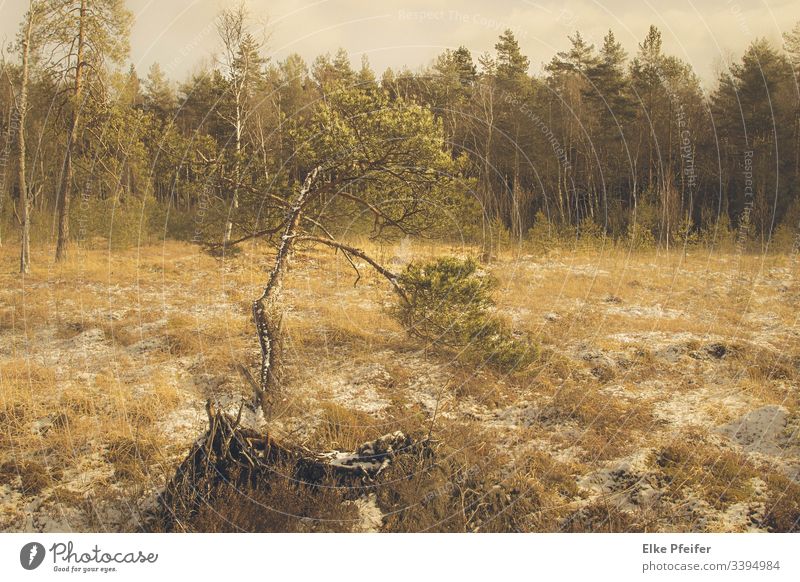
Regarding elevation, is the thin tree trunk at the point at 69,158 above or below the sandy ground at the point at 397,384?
above

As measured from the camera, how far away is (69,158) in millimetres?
14094

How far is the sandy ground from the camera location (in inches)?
215

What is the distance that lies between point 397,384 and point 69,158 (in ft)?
37.5

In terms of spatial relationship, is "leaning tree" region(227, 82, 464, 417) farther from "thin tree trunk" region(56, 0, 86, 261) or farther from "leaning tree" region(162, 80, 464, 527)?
"thin tree trunk" region(56, 0, 86, 261)

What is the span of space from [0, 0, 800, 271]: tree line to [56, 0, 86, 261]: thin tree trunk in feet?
0.21

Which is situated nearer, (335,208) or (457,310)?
(457,310)

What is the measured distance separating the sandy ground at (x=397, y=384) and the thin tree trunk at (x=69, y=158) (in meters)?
1.00

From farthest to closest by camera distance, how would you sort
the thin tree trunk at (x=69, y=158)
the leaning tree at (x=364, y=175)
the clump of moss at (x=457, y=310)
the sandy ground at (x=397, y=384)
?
the thin tree trunk at (x=69, y=158), the clump of moss at (x=457, y=310), the leaning tree at (x=364, y=175), the sandy ground at (x=397, y=384)

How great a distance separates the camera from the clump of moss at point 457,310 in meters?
6.74

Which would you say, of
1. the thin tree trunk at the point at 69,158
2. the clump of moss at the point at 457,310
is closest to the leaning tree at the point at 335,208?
the clump of moss at the point at 457,310

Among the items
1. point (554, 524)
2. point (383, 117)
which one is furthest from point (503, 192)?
point (554, 524)

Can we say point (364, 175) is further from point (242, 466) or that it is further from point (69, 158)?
point (69, 158)

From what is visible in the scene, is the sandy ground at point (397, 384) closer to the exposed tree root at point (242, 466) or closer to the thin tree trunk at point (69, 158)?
the exposed tree root at point (242, 466)

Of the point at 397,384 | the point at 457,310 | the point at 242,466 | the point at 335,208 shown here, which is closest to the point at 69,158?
the point at 335,208
